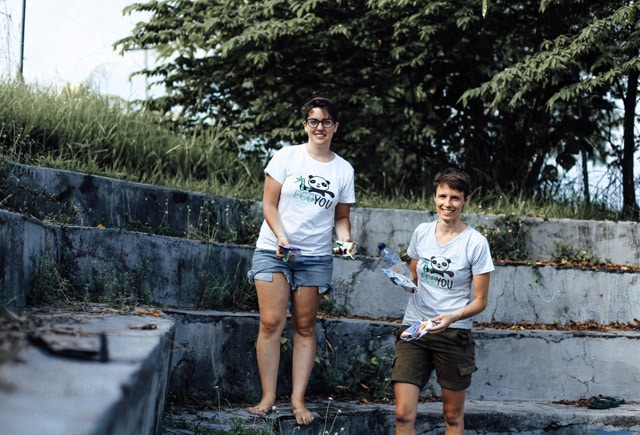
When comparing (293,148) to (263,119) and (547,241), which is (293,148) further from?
(263,119)

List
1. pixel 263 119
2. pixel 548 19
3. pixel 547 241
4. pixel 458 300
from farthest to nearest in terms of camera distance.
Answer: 1. pixel 263 119
2. pixel 548 19
3. pixel 547 241
4. pixel 458 300

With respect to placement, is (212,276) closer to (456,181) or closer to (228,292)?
(228,292)

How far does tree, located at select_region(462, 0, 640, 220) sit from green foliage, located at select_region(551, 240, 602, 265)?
47.6 inches

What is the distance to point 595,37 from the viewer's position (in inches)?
245

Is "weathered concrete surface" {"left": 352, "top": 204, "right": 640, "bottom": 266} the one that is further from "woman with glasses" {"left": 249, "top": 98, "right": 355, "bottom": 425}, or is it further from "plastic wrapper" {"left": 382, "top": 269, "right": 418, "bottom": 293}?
"plastic wrapper" {"left": 382, "top": 269, "right": 418, "bottom": 293}

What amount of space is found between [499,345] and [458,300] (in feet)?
5.61

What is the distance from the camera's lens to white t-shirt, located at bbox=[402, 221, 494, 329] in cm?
367

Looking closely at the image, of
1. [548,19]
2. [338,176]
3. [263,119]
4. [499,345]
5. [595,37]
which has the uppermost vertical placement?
[548,19]

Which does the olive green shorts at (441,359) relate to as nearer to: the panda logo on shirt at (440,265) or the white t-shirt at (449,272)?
the white t-shirt at (449,272)

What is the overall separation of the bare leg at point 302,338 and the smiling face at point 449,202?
833 millimetres

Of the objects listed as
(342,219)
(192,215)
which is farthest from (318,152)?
(192,215)

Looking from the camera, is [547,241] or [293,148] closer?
[293,148]

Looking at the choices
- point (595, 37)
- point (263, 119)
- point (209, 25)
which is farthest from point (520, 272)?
point (209, 25)

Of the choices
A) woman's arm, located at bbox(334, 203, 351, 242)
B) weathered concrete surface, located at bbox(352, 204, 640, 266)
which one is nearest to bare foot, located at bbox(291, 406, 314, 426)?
woman's arm, located at bbox(334, 203, 351, 242)
